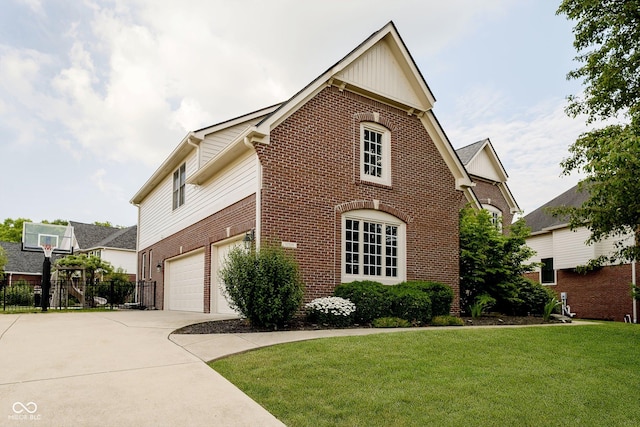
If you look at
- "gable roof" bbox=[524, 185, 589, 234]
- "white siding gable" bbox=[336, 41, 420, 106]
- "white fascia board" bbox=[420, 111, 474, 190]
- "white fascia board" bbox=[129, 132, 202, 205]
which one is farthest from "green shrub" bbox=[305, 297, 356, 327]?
"gable roof" bbox=[524, 185, 589, 234]

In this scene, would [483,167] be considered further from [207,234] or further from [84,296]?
[84,296]

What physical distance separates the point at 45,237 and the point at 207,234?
8136 millimetres

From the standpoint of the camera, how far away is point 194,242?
632 inches

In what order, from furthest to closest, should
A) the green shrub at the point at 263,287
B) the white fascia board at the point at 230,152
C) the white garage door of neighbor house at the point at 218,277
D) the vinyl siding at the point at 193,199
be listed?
the white garage door of neighbor house at the point at 218,277
the vinyl siding at the point at 193,199
the white fascia board at the point at 230,152
the green shrub at the point at 263,287

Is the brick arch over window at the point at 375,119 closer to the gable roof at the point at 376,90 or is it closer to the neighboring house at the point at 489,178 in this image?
the gable roof at the point at 376,90

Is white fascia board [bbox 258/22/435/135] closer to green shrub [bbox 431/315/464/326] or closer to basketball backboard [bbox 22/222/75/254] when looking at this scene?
green shrub [bbox 431/315/464/326]

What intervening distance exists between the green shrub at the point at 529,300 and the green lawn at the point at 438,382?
7888 millimetres

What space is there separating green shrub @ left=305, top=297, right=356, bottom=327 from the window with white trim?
9.10 m

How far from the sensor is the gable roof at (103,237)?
35.6 m

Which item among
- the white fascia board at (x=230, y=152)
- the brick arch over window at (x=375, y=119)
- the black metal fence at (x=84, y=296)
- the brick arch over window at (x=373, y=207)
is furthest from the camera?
the black metal fence at (x=84, y=296)

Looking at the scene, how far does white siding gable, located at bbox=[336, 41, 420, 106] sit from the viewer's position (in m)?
13.4

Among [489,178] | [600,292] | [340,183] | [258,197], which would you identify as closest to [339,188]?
[340,183]

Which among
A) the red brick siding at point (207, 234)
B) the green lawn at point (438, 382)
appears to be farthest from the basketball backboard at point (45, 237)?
the green lawn at point (438, 382)

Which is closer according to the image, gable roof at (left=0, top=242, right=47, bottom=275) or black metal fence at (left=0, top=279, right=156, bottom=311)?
black metal fence at (left=0, top=279, right=156, bottom=311)
